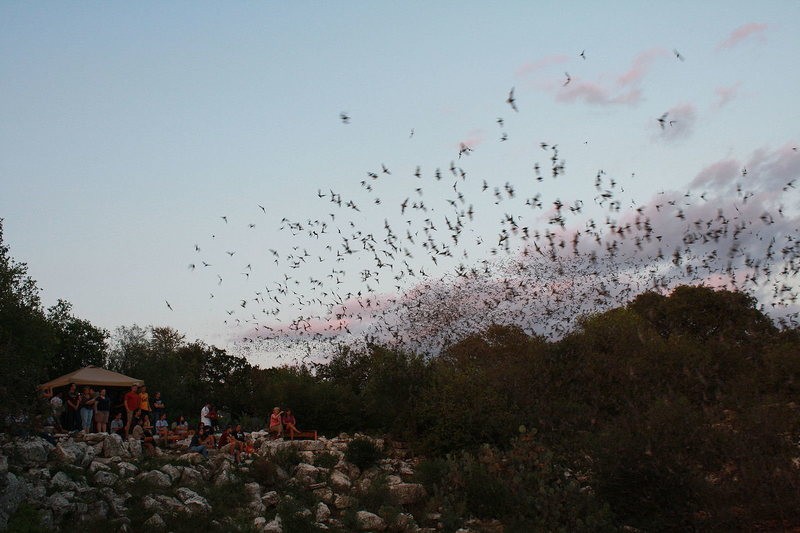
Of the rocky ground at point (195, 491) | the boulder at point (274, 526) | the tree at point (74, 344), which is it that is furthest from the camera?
the tree at point (74, 344)

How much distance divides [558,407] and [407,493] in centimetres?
884

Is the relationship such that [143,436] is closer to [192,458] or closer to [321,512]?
[192,458]

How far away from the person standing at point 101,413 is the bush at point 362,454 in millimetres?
9338

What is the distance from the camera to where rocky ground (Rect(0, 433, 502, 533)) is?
2191cm

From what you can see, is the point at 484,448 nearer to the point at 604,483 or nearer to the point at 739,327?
the point at 604,483

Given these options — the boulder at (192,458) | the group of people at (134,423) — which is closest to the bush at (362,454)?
the group of people at (134,423)

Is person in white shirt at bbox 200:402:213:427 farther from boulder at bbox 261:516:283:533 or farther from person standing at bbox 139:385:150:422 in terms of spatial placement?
boulder at bbox 261:516:283:533

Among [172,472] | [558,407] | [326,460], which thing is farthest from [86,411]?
[558,407]

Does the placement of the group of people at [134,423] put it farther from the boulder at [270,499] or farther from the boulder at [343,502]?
the boulder at [343,502]

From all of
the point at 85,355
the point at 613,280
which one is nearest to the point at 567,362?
the point at 613,280

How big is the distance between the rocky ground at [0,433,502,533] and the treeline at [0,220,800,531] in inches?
84.3

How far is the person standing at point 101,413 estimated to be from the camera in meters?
29.5

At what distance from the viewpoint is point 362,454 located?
98.0 feet

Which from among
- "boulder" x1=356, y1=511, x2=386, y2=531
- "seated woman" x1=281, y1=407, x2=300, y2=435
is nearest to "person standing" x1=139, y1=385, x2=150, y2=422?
"seated woman" x1=281, y1=407, x2=300, y2=435
